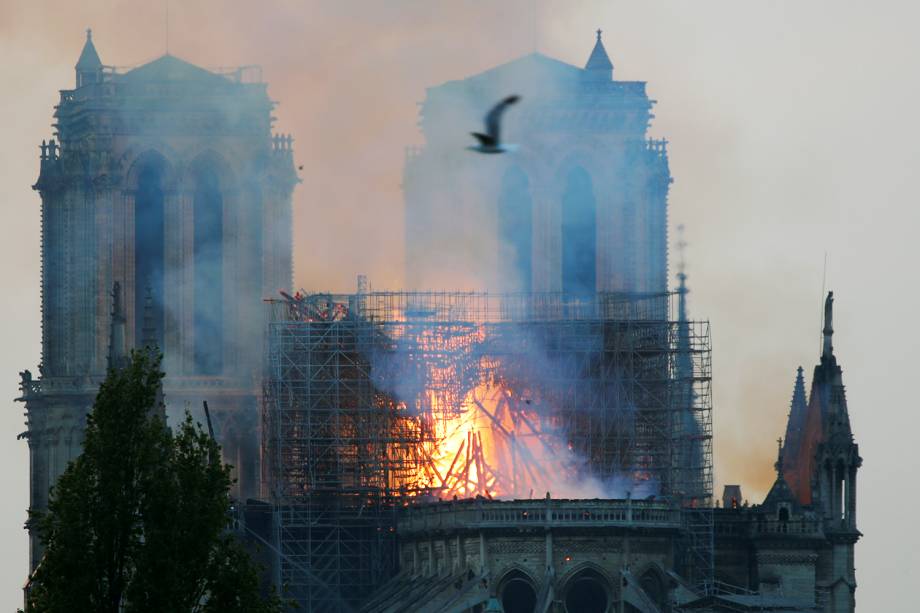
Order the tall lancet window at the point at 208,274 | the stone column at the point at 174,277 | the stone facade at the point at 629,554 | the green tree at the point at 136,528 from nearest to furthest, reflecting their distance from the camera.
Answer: the green tree at the point at 136,528
the stone facade at the point at 629,554
the stone column at the point at 174,277
the tall lancet window at the point at 208,274

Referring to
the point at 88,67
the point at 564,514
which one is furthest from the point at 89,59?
the point at 564,514

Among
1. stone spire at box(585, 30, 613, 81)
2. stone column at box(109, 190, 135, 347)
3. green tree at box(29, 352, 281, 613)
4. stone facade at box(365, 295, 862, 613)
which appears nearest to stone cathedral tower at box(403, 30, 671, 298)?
stone spire at box(585, 30, 613, 81)

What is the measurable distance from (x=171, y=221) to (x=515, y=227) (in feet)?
49.6

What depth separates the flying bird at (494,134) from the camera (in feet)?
539

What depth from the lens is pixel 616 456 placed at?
145875 mm

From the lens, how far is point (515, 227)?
550ft

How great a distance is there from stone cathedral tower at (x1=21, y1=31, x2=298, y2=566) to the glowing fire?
18153 mm

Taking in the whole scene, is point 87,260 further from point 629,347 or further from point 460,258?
point 629,347

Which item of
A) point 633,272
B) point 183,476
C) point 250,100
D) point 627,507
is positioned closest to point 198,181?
point 250,100

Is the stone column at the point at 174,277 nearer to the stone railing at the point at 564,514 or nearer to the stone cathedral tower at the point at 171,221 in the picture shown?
the stone cathedral tower at the point at 171,221

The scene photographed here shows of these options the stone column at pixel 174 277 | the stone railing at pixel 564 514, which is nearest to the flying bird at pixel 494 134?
the stone column at pixel 174 277

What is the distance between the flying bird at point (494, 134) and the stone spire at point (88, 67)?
16619mm

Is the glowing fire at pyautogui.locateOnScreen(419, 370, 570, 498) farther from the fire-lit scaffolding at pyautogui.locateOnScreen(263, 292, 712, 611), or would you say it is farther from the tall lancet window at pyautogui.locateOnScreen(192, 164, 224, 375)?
the tall lancet window at pyautogui.locateOnScreen(192, 164, 224, 375)

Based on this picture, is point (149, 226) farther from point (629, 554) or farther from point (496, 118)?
point (629, 554)
